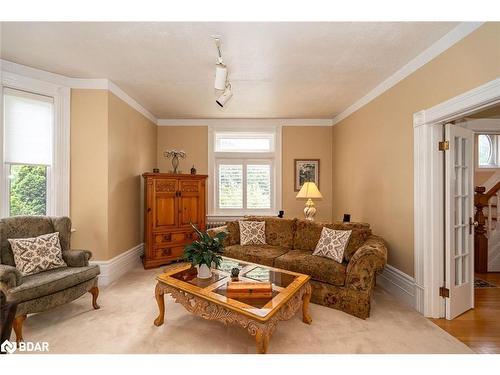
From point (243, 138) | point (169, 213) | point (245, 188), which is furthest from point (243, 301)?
point (243, 138)

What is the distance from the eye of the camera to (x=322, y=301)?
2.82 metres

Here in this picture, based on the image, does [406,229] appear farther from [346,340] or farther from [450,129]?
[346,340]

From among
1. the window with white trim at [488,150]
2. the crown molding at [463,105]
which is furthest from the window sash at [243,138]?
the window with white trim at [488,150]

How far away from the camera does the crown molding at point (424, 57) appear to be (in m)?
2.15

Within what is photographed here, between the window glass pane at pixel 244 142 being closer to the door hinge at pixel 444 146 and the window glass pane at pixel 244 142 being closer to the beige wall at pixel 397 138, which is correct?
the beige wall at pixel 397 138

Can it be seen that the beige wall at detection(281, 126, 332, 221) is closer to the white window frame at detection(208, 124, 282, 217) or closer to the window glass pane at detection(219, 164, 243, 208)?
the white window frame at detection(208, 124, 282, 217)

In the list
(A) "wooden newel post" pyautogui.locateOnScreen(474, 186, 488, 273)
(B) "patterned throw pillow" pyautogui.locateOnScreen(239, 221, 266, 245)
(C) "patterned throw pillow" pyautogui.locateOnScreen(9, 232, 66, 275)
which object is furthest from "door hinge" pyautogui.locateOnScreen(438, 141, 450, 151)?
(C) "patterned throw pillow" pyautogui.locateOnScreen(9, 232, 66, 275)

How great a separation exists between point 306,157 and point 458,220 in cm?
292

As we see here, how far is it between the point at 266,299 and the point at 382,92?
3134 mm

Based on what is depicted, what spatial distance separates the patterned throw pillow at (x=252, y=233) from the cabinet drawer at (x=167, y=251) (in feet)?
4.19

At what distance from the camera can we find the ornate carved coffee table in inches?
71.9

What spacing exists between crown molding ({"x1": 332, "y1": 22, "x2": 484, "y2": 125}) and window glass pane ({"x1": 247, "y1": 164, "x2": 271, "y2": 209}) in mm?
2198
